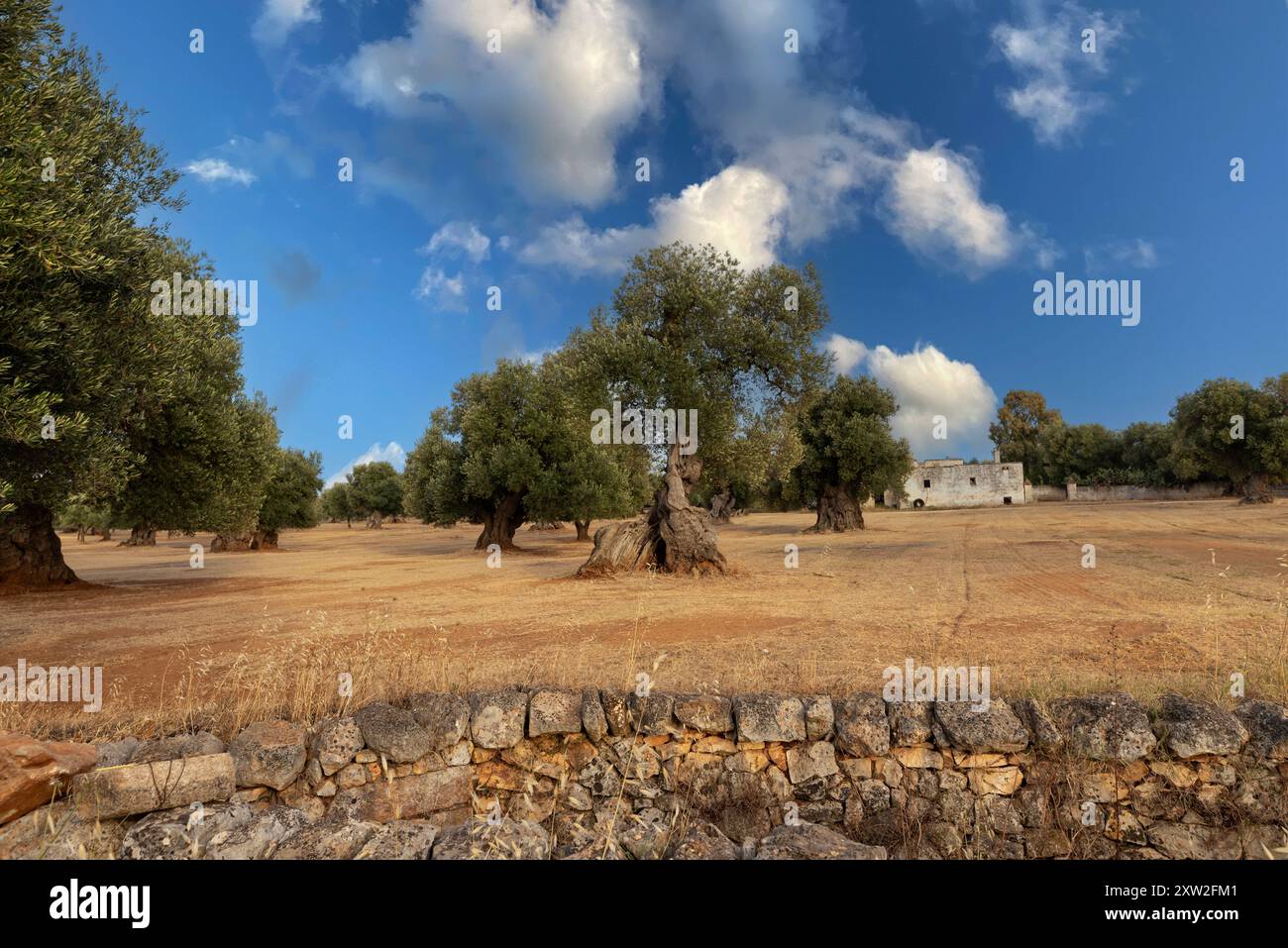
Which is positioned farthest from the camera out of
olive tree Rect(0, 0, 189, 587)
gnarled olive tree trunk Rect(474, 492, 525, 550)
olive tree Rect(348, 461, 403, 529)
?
olive tree Rect(348, 461, 403, 529)

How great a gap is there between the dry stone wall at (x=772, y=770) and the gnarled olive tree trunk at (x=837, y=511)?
144 feet

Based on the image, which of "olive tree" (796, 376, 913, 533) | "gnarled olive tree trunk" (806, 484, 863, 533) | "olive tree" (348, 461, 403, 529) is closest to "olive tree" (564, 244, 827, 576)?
"olive tree" (796, 376, 913, 533)

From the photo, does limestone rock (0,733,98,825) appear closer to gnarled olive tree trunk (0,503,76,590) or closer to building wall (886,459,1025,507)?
gnarled olive tree trunk (0,503,76,590)

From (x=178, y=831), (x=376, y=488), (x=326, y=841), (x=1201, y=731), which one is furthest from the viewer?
(x=376, y=488)

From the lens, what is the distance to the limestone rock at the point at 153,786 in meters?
4.96

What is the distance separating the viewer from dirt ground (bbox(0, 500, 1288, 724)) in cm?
826

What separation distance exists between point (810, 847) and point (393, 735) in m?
3.93

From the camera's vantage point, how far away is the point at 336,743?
6090 millimetres

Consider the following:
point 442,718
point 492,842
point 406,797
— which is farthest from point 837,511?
point 492,842

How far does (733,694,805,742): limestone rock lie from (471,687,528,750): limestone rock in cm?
214

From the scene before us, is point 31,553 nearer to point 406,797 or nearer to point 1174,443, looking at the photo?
point 406,797

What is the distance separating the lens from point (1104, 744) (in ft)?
19.4
